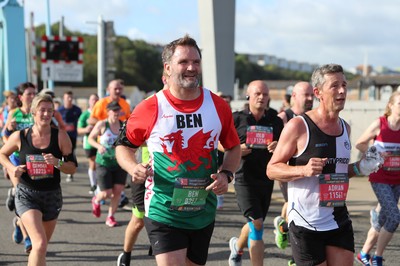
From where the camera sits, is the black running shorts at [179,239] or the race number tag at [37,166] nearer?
the black running shorts at [179,239]

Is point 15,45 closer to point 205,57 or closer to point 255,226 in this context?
point 205,57

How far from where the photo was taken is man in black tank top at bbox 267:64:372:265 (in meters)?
4.59

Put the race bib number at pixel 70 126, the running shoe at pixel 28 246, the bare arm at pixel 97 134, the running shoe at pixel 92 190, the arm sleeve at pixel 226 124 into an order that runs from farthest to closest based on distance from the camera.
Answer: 1. the race bib number at pixel 70 126
2. the running shoe at pixel 92 190
3. the bare arm at pixel 97 134
4. the running shoe at pixel 28 246
5. the arm sleeve at pixel 226 124

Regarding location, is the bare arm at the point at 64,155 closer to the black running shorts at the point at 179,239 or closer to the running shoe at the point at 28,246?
the running shoe at the point at 28,246

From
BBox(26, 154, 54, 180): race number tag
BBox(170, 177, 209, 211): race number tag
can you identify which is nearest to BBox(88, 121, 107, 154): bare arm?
BBox(26, 154, 54, 180): race number tag

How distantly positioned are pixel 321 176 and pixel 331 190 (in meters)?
0.12

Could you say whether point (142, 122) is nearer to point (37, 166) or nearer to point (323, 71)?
point (323, 71)

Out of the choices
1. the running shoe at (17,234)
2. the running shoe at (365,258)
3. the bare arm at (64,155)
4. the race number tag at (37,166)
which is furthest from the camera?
the running shoe at (17,234)

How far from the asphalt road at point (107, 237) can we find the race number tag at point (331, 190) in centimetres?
302

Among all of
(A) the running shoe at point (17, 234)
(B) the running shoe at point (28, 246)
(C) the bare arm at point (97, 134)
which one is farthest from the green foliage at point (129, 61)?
(B) the running shoe at point (28, 246)

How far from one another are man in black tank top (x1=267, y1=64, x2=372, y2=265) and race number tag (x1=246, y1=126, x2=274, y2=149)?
2.07m

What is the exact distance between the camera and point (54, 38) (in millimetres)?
20906

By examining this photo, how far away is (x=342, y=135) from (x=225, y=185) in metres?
0.94

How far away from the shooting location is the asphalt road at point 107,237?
25.1 feet
